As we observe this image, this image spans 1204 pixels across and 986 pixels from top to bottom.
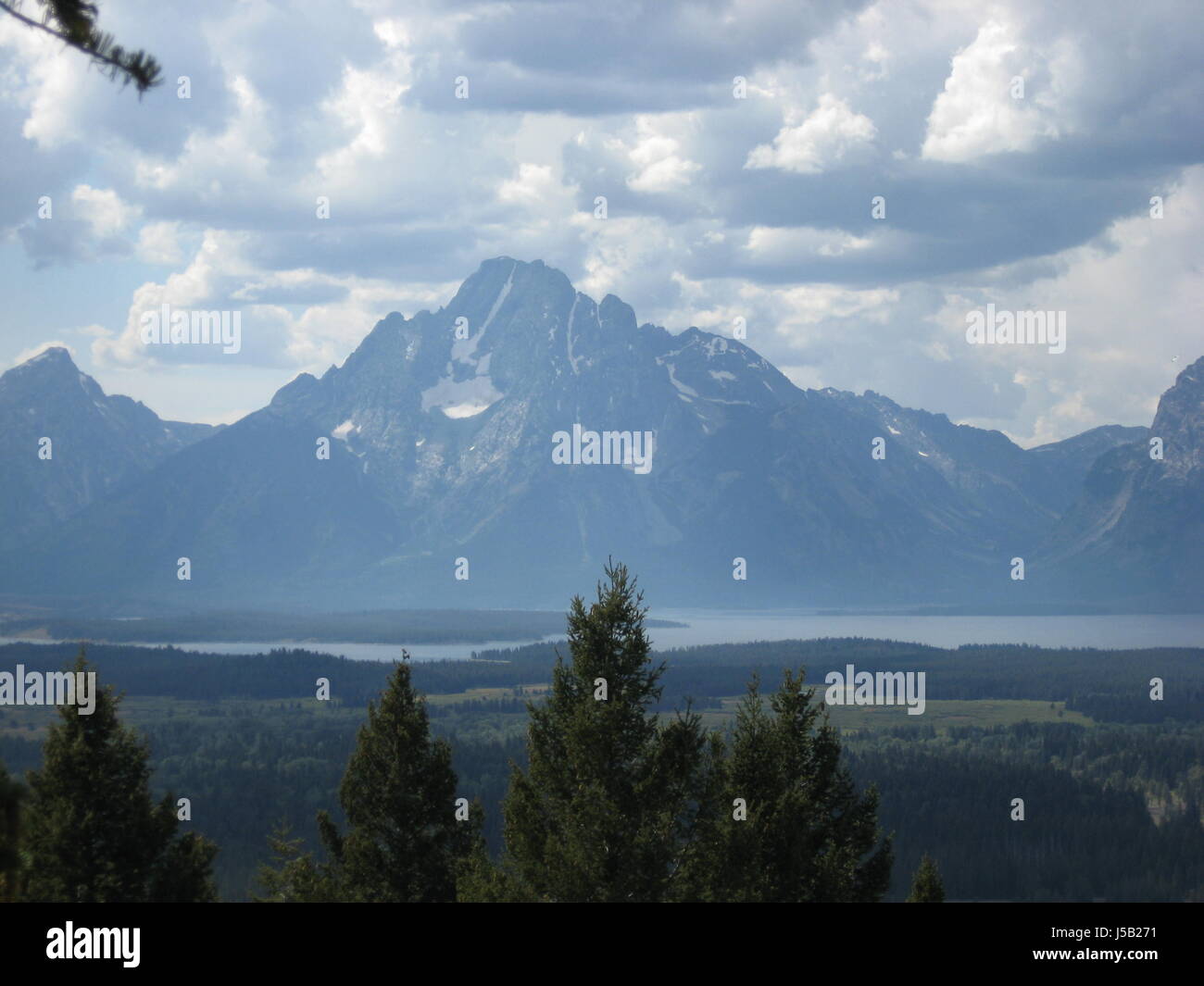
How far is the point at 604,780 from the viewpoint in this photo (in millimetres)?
26500

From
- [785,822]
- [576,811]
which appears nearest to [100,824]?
[576,811]

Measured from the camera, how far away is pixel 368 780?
109 ft

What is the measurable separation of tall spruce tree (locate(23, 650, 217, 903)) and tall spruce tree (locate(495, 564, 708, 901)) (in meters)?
8.48

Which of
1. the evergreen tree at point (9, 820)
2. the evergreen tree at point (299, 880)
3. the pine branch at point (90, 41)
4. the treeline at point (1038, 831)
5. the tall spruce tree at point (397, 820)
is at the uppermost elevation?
the pine branch at point (90, 41)

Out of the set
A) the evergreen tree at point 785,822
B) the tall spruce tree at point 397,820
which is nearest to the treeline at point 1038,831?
the evergreen tree at point 785,822

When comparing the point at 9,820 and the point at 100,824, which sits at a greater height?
the point at 9,820

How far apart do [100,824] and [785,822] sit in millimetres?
15303

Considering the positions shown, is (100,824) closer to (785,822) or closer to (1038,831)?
(785,822)

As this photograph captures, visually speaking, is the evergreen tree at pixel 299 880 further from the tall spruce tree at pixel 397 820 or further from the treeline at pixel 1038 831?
the treeline at pixel 1038 831

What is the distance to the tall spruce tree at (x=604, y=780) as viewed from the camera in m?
25.9

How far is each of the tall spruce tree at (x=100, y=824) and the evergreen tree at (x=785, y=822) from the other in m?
12.4

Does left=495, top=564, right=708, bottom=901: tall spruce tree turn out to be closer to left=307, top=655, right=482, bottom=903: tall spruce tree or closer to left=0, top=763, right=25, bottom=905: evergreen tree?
left=307, top=655, right=482, bottom=903: tall spruce tree
